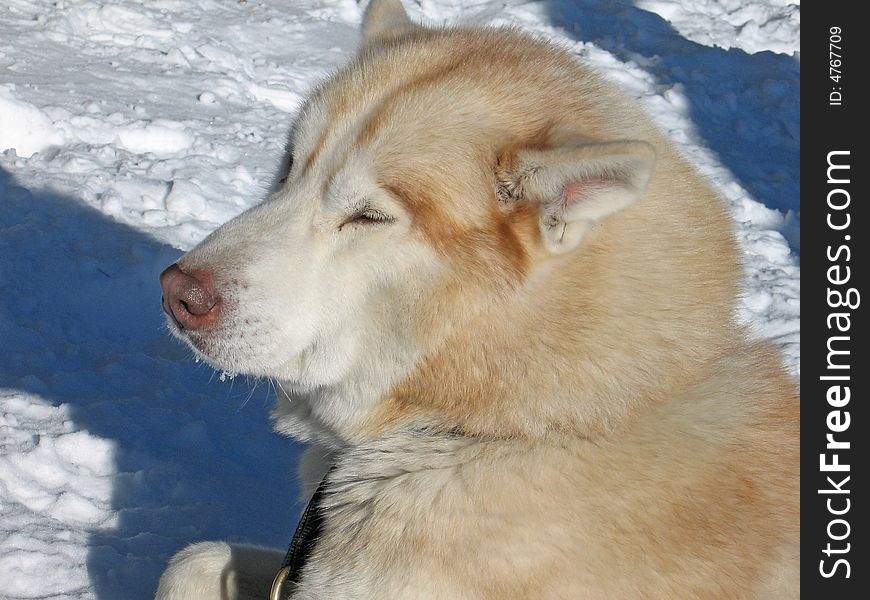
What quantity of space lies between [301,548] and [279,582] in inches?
4.6

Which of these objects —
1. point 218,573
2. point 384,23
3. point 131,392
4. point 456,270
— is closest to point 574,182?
point 456,270

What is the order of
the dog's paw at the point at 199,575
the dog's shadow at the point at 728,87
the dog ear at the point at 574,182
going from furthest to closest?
the dog's shadow at the point at 728,87 < the dog's paw at the point at 199,575 < the dog ear at the point at 574,182

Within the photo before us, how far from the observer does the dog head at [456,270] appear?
8.36 feet

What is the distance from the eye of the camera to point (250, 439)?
430cm

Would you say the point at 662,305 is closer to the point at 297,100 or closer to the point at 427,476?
the point at 427,476

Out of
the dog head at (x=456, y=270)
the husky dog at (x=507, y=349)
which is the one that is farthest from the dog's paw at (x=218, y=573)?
the dog head at (x=456, y=270)

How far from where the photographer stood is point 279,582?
2795 millimetres

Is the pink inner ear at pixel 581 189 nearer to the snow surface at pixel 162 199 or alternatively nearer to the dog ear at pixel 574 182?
the dog ear at pixel 574 182

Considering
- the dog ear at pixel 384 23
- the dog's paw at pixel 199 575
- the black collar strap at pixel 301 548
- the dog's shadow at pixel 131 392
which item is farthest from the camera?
the dog's shadow at pixel 131 392

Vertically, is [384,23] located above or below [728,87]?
above

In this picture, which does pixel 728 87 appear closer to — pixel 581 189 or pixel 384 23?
pixel 384 23

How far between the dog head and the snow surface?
129 cm

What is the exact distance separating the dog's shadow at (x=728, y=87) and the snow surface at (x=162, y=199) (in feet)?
0.07
